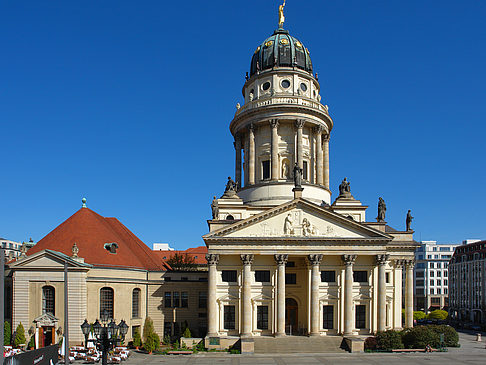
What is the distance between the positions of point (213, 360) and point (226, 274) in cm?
1031

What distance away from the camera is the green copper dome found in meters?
64.8

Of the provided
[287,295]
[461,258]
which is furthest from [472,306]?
[287,295]

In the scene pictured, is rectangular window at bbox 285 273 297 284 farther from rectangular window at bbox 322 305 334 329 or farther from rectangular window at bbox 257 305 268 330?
rectangular window at bbox 322 305 334 329

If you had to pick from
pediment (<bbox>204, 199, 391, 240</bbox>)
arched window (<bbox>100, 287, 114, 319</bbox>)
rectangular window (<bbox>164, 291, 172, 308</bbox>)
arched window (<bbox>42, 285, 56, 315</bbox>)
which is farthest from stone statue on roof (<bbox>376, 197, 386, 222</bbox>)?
arched window (<bbox>42, 285, 56, 315</bbox>)

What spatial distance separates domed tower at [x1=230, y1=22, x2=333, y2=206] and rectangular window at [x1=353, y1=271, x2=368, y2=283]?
1210cm

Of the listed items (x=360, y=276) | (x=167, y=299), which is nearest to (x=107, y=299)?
(x=167, y=299)

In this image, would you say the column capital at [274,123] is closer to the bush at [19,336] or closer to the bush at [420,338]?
the bush at [420,338]

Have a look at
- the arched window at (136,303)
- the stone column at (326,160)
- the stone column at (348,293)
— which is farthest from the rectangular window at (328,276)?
the arched window at (136,303)

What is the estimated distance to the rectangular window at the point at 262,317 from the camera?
49.5 meters

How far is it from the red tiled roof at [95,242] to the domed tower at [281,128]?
1500 centimetres

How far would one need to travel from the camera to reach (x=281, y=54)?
6488 cm

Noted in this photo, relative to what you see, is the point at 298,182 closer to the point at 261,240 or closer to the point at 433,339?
the point at 261,240

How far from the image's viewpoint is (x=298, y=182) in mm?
50156

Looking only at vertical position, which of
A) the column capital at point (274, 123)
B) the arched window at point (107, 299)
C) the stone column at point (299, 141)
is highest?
the column capital at point (274, 123)
